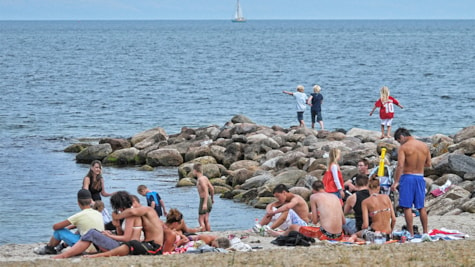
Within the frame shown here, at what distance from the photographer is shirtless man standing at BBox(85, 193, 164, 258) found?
1284cm

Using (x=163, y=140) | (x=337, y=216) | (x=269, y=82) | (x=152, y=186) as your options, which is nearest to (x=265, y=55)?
(x=269, y=82)

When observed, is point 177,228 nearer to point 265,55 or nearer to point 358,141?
point 358,141

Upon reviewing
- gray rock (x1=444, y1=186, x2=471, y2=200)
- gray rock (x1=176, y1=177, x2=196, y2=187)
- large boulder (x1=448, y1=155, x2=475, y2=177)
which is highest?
large boulder (x1=448, y1=155, x2=475, y2=177)

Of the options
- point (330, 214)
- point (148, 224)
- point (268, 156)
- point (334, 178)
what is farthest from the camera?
point (268, 156)

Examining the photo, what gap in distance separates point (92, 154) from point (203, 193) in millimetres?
12209

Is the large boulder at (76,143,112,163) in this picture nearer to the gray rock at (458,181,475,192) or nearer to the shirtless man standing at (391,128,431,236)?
the gray rock at (458,181,475,192)

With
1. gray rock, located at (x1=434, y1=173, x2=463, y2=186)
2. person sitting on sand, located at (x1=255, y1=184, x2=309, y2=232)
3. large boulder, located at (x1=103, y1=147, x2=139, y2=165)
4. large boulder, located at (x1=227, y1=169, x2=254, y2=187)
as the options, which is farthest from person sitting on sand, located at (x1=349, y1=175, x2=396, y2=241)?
large boulder, located at (x1=103, y1=147, x2=139, y2=165)

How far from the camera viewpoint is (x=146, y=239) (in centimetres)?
1316

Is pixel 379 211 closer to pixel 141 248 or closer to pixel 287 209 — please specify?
pixel 287 209

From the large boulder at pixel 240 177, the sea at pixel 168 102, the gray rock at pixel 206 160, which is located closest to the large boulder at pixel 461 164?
the sea at pixel 168 102

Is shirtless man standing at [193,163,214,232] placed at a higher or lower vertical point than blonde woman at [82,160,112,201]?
lower

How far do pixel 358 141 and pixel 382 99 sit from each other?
173cm

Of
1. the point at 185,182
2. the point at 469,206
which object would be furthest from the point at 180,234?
the point at 185,182

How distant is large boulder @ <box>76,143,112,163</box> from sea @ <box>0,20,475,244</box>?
478 millimetres
